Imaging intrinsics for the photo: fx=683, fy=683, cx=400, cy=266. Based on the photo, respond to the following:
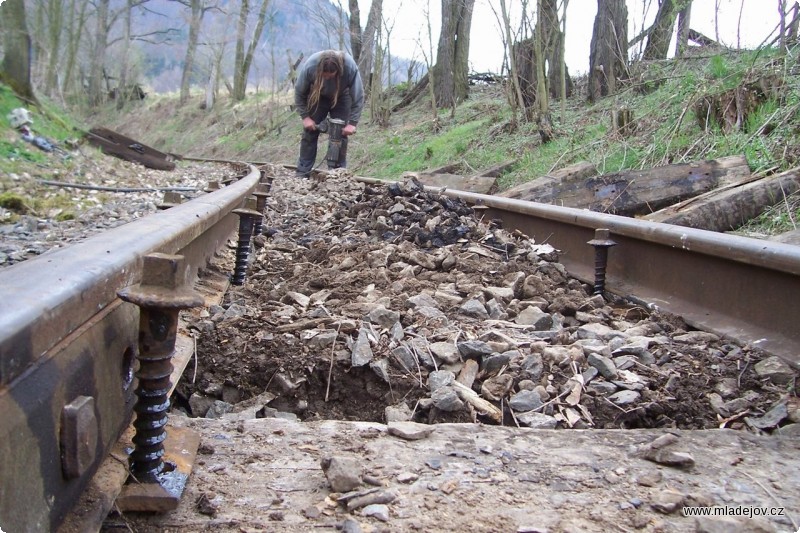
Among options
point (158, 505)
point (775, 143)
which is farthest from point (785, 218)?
point (158, 505)

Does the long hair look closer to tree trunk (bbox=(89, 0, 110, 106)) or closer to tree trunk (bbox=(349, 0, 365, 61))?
tree trunk (bbox=(349, 0, 365, 61))

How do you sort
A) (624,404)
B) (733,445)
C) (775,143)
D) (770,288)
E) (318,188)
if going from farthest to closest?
(318,188)
(775,143)
(770,288)
(624,404)
(733,445)

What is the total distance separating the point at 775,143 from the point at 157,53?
107327 millimetres

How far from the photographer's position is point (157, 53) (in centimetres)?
10106

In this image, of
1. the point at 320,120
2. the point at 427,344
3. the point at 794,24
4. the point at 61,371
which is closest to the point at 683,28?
the point at 794,24

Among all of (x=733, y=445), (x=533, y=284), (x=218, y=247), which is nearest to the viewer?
(x=733, y=445)

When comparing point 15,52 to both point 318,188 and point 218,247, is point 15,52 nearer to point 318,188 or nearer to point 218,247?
point 318,188

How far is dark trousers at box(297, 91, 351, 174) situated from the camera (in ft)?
38.6

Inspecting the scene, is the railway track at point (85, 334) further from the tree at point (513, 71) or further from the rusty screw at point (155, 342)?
the tree at point (513, 71)

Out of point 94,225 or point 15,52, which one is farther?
point 15,52

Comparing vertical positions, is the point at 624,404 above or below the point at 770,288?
below

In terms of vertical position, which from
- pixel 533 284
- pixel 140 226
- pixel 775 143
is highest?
pixel 775 143

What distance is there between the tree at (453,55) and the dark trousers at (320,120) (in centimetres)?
637

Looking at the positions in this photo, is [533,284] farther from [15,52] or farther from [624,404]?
[15,52]
